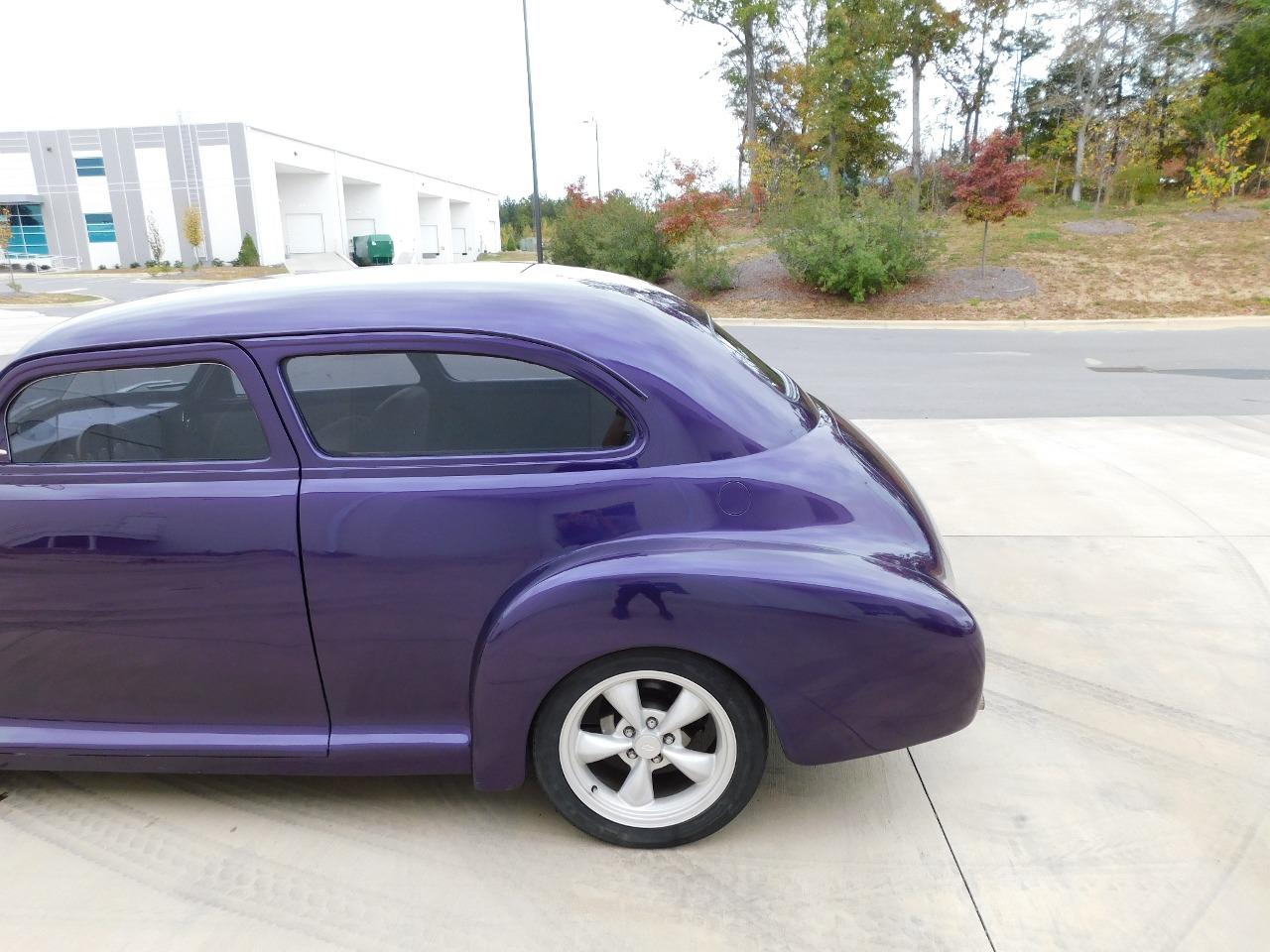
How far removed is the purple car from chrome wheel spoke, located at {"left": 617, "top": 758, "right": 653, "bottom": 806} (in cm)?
1

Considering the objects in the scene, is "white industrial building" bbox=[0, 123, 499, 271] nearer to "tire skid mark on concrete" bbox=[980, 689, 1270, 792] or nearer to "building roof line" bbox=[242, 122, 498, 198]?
"building roof line" bbox=[242, 122, 498, 198]

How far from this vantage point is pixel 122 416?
9.11 ft

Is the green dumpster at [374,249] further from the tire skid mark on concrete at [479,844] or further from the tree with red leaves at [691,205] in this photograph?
the tire skid mark on concrete at [479,844]

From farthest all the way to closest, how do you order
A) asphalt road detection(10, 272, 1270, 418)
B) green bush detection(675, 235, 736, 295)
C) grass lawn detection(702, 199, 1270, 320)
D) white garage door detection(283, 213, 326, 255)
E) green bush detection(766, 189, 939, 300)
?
white garage door detection(283, 213, 326, 255) → green bush detection(675, 235, 736, 295) → green bush detection(766, 189, 939, 300) → grass lawn detection(702, 199, 1270, 320) → asphalt road detection(10, 272, 1270, 418)

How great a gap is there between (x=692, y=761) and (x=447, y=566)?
2.92ft

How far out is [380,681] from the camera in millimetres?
2643

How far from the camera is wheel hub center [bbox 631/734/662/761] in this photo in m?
2.57

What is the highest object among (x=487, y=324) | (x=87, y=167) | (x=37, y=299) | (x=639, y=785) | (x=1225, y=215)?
(x=87, y=167)

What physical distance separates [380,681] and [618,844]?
852 mm

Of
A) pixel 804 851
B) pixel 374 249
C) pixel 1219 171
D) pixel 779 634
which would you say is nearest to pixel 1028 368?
pixel 804 851

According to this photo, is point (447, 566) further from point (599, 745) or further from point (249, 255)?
point (249, 255)

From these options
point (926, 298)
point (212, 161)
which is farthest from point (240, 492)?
point (212, 161)

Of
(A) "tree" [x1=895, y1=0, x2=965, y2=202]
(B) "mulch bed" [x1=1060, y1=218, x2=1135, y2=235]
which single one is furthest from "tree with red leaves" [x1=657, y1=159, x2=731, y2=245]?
(A) "tree" [x1=895, y1=0, x2=965, y2=202]

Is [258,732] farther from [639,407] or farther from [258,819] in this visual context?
[639,407]
